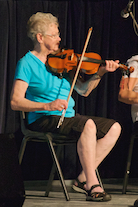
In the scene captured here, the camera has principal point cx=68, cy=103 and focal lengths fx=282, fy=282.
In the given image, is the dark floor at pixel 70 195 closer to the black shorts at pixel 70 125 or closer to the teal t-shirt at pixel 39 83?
the black shorts at pixel 70 125

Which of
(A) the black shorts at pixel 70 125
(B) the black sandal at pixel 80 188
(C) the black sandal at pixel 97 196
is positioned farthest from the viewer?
(B) the black sandal at pixel 80 188

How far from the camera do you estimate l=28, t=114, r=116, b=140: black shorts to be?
1.69 metres

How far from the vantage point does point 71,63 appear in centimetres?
177

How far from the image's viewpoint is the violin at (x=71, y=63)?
1771mm

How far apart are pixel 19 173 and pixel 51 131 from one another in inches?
15.4

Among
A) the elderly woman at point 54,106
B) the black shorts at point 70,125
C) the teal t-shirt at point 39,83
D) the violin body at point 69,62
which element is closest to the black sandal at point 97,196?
the elderly woman at point 54,106

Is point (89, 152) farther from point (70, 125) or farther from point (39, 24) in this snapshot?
point (39, 24)

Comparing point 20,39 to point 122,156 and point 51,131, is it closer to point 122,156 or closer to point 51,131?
point 51,131

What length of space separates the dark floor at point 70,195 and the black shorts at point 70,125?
0.39 metres

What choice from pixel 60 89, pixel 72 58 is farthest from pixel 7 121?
pixel 72 58

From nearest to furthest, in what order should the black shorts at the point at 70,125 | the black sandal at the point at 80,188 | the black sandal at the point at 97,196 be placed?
the black sandal at the point at 97,196 < the black shorts at the point at 70,125 < the black sandal at the point at 80,188

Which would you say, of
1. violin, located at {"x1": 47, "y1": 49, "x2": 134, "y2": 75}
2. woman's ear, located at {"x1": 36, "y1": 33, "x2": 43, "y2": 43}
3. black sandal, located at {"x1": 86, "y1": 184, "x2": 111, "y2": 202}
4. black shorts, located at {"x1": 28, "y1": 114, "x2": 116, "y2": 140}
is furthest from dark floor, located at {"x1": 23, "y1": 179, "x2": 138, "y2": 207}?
woman's ear, located at {"x1": 36, "y1": 33, "x2": 43, "y2": 43}

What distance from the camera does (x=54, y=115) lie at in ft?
5.78

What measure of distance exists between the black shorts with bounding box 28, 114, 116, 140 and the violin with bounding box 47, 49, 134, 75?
31 cm
